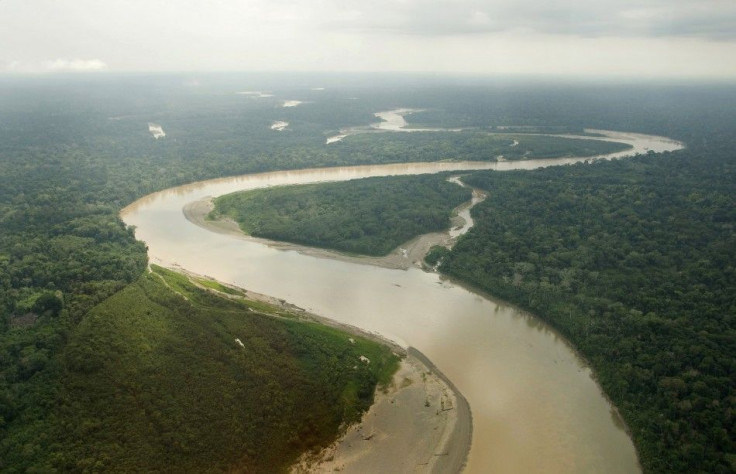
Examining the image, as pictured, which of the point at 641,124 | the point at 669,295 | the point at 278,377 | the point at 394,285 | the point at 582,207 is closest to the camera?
the point at 278,377

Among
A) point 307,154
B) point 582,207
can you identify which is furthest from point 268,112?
point 582,207

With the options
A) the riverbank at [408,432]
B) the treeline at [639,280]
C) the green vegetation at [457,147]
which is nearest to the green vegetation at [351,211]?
the treeline at [639,280]

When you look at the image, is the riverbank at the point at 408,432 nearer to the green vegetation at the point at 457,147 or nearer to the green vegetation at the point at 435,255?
the green vegetation at the point at 435,255

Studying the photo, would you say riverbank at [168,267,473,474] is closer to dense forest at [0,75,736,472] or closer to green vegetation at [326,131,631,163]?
dense forest at [0,75,736,472]

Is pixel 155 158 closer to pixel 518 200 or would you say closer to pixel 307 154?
pixel 307 154

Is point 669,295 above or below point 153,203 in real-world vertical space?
above

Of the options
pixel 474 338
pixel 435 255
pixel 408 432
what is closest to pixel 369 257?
pixel 435 255

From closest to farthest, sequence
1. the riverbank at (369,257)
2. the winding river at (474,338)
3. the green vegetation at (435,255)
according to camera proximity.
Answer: the winding river at (474,338) < the green vegetation at (435,255) < the riverbank at (369,257)
